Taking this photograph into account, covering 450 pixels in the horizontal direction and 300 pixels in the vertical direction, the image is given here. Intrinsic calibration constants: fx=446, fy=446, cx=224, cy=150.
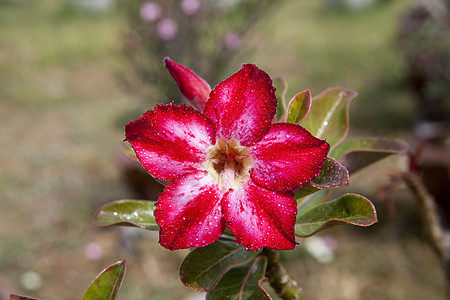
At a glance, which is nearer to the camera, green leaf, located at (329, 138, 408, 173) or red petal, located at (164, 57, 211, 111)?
red petal, located at (164, 57, 211, 111)

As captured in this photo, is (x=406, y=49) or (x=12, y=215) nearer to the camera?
(x=12, y=215)

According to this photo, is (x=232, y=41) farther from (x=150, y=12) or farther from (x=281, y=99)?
(x=281, y=99)

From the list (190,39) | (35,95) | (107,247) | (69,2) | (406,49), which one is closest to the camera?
(107,247)

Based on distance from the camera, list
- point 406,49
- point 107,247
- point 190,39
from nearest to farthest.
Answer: point 107,247 < point 190,39 < point 406,49

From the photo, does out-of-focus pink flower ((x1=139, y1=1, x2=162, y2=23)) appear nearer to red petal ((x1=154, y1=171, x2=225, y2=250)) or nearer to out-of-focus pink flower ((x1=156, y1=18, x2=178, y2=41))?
out-of-focus pink flower ((x1=156, y1=18, x2=178, y2=41))

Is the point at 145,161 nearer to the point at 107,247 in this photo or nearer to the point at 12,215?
the point at 107,247

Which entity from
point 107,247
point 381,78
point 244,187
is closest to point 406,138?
point 381,78

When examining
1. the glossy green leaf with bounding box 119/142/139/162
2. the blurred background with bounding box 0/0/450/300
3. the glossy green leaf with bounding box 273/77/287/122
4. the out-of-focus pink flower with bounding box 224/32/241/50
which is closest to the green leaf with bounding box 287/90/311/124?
the glossy green leaf with bounding box 273/77/287/122
